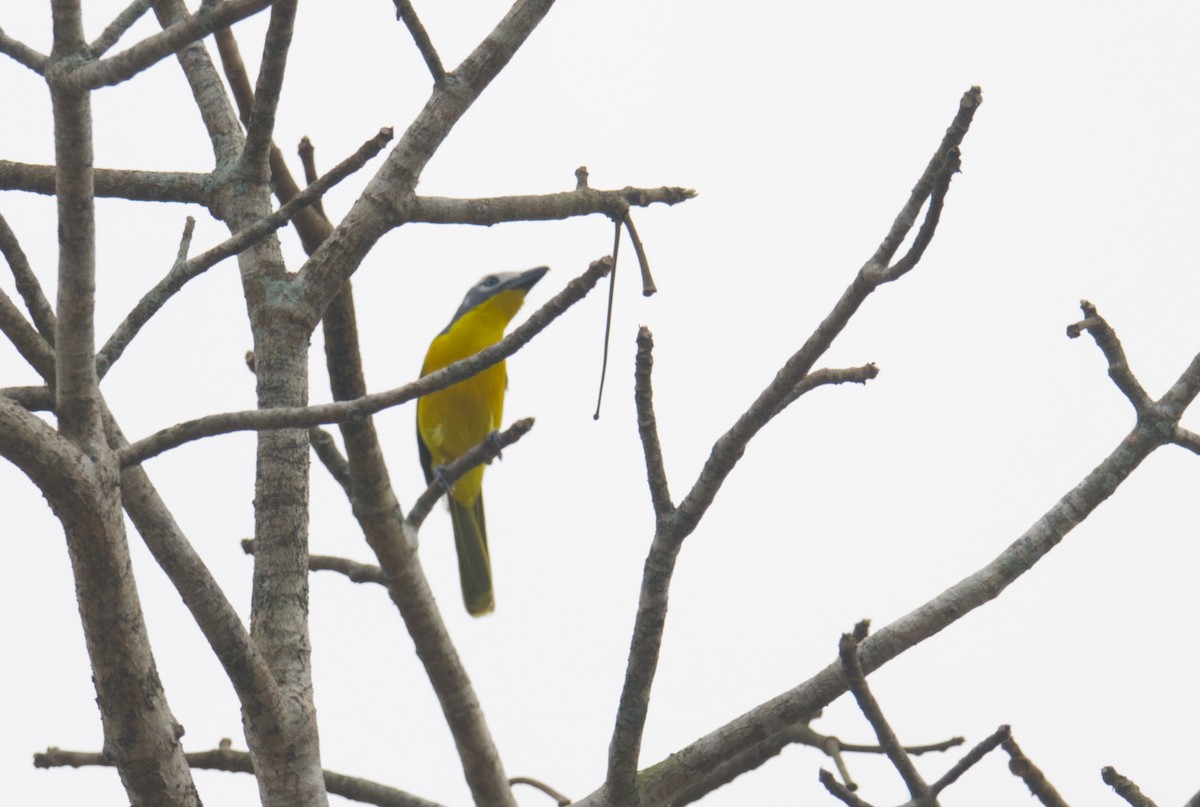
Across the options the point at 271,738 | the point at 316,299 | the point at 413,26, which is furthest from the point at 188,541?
the point at 413,26

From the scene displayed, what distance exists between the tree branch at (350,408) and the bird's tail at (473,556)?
620cm

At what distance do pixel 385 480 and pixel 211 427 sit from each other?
2177 mm

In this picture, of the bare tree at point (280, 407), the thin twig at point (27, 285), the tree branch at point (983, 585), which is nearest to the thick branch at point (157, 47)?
the bare tree at point (280, 407)

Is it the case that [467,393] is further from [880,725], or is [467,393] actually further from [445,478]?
[880,725]

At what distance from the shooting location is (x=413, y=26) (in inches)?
119

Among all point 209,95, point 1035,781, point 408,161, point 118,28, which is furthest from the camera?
point 209,95

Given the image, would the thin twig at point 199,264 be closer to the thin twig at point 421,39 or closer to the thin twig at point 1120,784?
the thin twig at point 421,39

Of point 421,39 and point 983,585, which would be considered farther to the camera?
point 421,39

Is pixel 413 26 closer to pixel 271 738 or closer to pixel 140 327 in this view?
pixel 140 327

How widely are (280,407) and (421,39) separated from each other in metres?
1.04

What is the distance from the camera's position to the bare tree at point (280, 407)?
6.60 feet

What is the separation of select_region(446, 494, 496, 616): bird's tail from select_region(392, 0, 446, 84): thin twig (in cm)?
539

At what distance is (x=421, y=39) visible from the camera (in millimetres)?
3064

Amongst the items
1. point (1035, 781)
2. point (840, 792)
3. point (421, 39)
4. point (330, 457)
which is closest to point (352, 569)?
point (330, 457)
